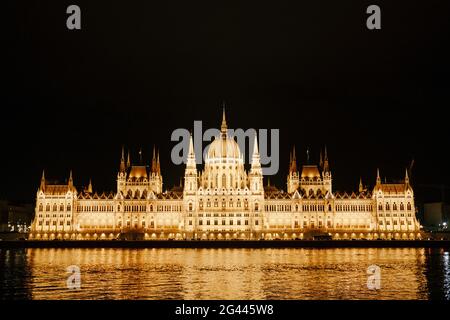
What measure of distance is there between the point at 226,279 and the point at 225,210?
77813mm

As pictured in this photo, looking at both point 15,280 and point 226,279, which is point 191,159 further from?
point 15,280

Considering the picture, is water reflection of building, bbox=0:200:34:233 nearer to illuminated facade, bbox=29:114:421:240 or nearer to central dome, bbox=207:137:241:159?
illuminated facade, bbox=29:114:421:240

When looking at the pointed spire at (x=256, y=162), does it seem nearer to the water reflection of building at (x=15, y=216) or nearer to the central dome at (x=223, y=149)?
the central dome at (x=223, y=149)

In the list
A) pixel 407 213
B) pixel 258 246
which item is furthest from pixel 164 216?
pixel 407 213

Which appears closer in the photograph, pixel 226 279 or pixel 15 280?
pixel 15 280

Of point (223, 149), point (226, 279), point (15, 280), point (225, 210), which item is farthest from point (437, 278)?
point (223, 149)

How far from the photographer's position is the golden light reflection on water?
44750 mm

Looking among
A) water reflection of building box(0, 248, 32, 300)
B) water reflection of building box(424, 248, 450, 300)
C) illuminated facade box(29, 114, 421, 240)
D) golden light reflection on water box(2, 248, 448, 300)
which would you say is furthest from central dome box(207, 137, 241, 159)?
water reflection of building box(0, 248, 32, 300)

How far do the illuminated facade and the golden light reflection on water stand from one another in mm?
54842

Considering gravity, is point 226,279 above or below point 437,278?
above

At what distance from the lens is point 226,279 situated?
5406cm

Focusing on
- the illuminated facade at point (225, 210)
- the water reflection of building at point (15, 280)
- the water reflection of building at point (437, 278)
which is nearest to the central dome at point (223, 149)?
the illuminated facade at point (225, 210)

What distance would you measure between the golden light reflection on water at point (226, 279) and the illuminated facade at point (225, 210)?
180 feet
